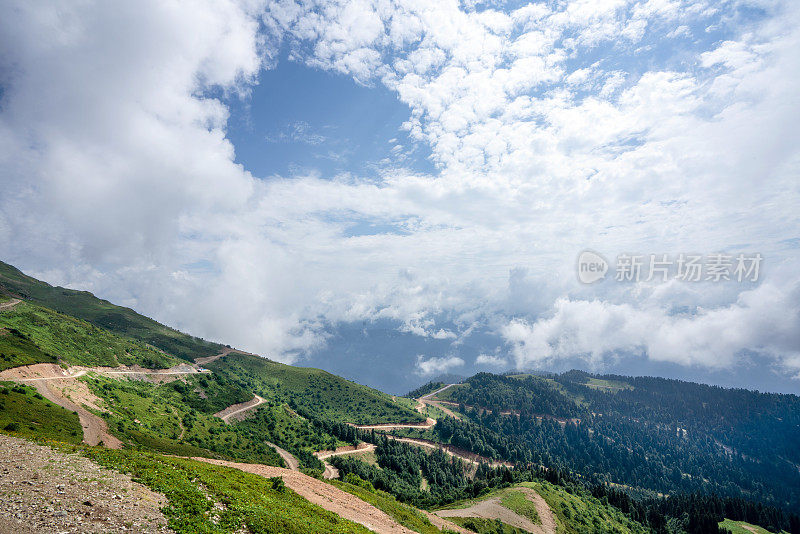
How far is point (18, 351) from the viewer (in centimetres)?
6738

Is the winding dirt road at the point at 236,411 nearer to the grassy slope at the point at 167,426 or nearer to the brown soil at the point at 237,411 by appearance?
the brown soil at the point at 237,411

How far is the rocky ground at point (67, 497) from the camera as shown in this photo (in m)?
17.4

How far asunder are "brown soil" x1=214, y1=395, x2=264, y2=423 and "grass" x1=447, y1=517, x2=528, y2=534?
2915 inches

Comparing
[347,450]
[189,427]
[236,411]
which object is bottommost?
[347,450]

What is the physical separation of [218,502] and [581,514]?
97839 mm

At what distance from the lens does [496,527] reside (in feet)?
198

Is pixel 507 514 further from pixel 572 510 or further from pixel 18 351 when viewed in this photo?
pixel 18 351

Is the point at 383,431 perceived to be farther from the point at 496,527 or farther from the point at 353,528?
the point at 353,528

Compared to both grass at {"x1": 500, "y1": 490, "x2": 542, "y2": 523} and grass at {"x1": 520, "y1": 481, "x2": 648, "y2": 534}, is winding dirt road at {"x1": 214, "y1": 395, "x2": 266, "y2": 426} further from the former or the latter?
grass at {"x1": 520, "y1": 481, "x2": 648, "y2": 534}

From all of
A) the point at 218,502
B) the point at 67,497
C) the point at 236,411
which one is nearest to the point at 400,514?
the point at 218,502

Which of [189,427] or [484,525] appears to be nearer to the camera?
[484,525]

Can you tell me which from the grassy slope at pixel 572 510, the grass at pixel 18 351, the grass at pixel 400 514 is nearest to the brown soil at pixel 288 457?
the grassy slope at pixel 572 510

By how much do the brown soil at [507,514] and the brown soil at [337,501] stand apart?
2767 cm

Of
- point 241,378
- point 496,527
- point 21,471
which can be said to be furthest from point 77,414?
point 241,378
